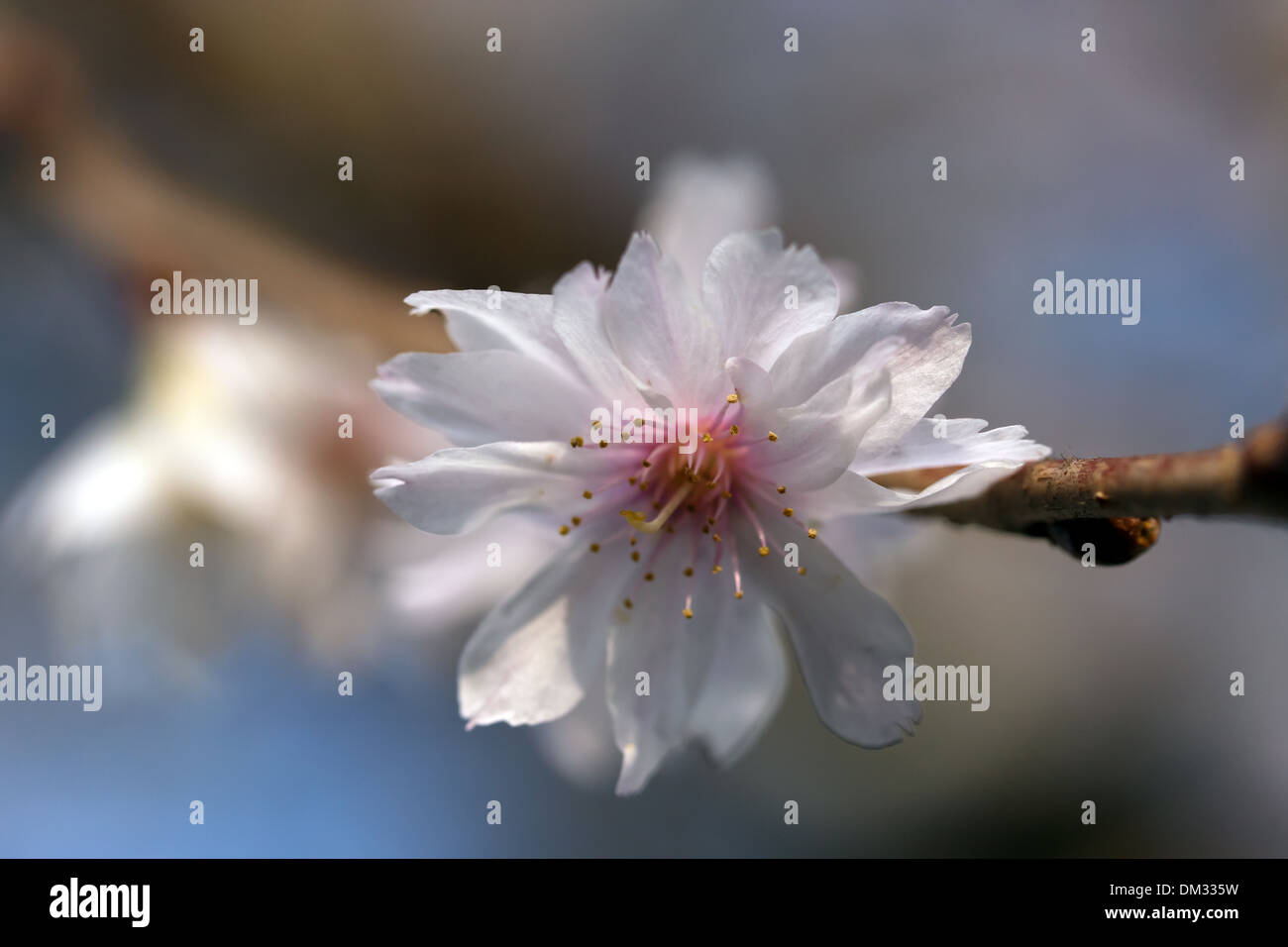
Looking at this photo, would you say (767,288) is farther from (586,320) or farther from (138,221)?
(138,221)

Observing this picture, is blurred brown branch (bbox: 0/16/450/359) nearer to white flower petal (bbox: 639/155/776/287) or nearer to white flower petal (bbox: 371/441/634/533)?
white flower petal (bbox: 639/155/776/287)

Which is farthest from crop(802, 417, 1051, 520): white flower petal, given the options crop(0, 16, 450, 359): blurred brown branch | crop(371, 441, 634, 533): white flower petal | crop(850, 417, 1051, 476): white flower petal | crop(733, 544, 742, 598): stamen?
crop(0, 16, 450, 359): blurred brown branch

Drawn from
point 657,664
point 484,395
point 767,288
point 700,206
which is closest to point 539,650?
point 657,664

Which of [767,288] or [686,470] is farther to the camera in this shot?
[686,470]

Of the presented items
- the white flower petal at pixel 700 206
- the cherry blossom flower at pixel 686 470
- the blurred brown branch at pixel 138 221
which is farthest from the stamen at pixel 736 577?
the blurred brown branch at pixel 138 221

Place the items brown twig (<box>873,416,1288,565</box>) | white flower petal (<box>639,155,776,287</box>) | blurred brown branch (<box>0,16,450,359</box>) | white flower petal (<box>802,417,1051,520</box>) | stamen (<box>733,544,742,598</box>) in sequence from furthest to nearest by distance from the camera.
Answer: blurred brown branch (<box>0,16,450,359</box>)
white flower petal (<box>639,155,776,287</box>)
stamen (<box>733,544,742,598</box>)
white flower petal (<box>802,417,1051,520</box>)
brown twig (<box>873,416,1288,565</box>)

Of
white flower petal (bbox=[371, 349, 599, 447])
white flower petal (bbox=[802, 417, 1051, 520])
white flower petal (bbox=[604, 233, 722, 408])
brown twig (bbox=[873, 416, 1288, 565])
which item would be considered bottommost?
brown twig (bbox=[873, 416, 1288, 565])
